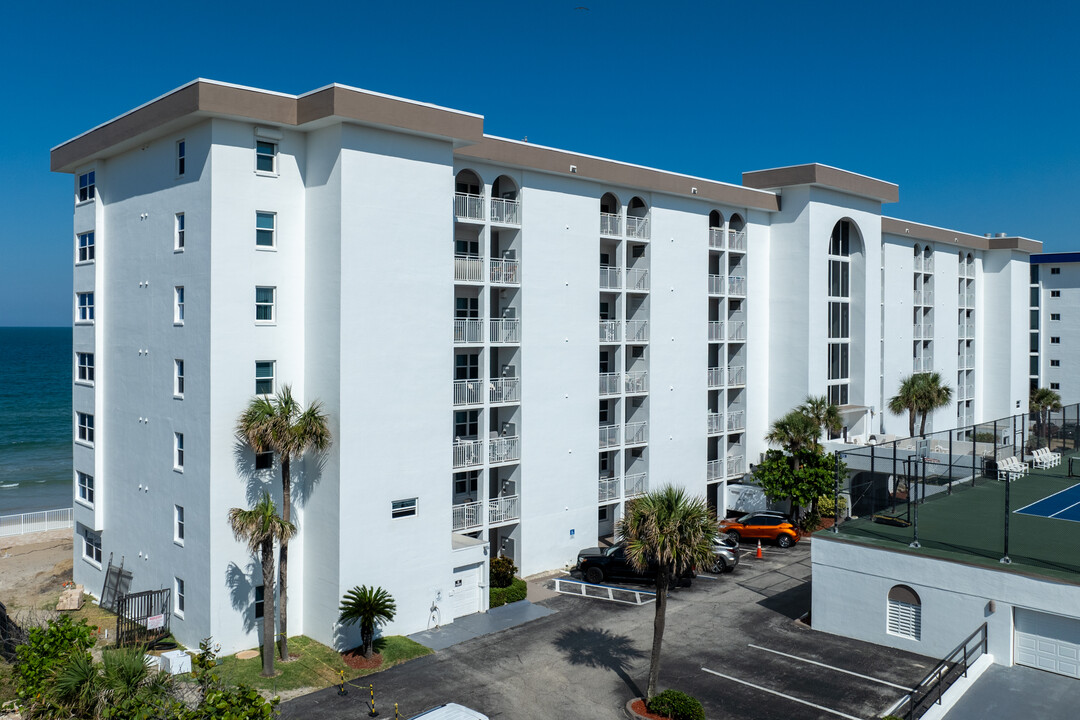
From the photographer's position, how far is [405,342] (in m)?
26.1

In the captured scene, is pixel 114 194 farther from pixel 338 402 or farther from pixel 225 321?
pixel 338 402

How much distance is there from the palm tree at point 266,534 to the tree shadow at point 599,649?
8.47 m

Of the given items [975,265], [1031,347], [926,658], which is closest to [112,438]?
[926,658]

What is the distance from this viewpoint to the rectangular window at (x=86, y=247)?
3125 centimetres

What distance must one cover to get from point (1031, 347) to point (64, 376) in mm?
143600

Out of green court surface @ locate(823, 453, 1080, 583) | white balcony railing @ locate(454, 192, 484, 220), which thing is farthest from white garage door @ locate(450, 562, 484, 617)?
white balcony railing @ locate(454, 192, 484, 220)

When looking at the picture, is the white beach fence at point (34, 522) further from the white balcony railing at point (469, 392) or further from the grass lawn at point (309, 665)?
the white balcony railing at point (469, 392)

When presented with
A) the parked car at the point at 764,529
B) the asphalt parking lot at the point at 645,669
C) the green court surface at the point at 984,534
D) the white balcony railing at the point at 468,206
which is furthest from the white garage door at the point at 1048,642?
the white balcony railing at the point at 468,206

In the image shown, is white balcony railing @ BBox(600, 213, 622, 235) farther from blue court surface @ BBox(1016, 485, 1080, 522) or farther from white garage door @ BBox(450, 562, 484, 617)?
blue court surface @ BBox(1016, 485, 1080, 522)

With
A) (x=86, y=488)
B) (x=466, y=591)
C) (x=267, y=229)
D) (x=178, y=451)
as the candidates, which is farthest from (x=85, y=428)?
(x=466, y=591)

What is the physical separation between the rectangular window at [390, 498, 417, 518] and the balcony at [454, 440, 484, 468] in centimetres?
448

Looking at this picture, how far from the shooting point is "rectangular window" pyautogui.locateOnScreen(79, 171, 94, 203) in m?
31.3

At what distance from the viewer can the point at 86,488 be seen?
3194 centimetres

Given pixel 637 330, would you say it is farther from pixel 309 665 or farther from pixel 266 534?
pixel 309 665
